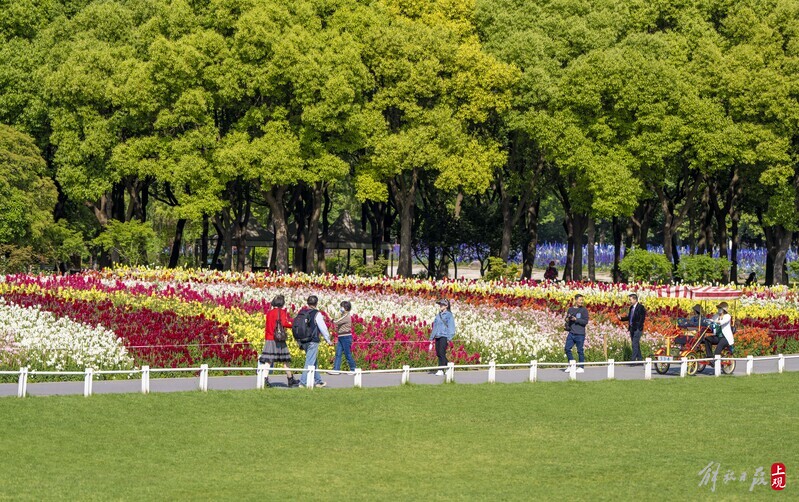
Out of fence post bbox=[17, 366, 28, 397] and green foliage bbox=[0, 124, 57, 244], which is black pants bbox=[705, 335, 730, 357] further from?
green foliage bbox=[0, 124, 57, 244]

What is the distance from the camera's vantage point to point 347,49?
6228cm

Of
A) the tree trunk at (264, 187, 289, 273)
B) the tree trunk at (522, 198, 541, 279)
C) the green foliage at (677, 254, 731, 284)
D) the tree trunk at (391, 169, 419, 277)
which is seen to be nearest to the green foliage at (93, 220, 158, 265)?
the tree trunk at (264, 187, 289, 273)

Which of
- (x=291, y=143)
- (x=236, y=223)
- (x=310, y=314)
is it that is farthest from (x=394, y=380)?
(x=236, y=223)

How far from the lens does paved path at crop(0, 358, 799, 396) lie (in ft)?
80.7

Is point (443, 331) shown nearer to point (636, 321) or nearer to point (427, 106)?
point (636, 321)

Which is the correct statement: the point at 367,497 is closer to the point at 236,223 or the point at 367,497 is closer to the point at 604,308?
the point at 604,308

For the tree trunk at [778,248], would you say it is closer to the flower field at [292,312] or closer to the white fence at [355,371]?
the flower field at [292,312]

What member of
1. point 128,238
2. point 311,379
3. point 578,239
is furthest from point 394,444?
point 578,239

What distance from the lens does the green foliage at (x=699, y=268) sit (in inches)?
2298

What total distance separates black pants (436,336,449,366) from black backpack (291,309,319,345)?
405cm

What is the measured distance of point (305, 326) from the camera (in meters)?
25.8

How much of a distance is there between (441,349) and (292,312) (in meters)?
7.28

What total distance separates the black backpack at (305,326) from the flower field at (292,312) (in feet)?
11.5

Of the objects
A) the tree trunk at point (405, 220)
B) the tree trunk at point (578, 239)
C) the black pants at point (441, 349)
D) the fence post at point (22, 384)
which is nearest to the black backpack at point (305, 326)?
the black pants at point (441, 349)
